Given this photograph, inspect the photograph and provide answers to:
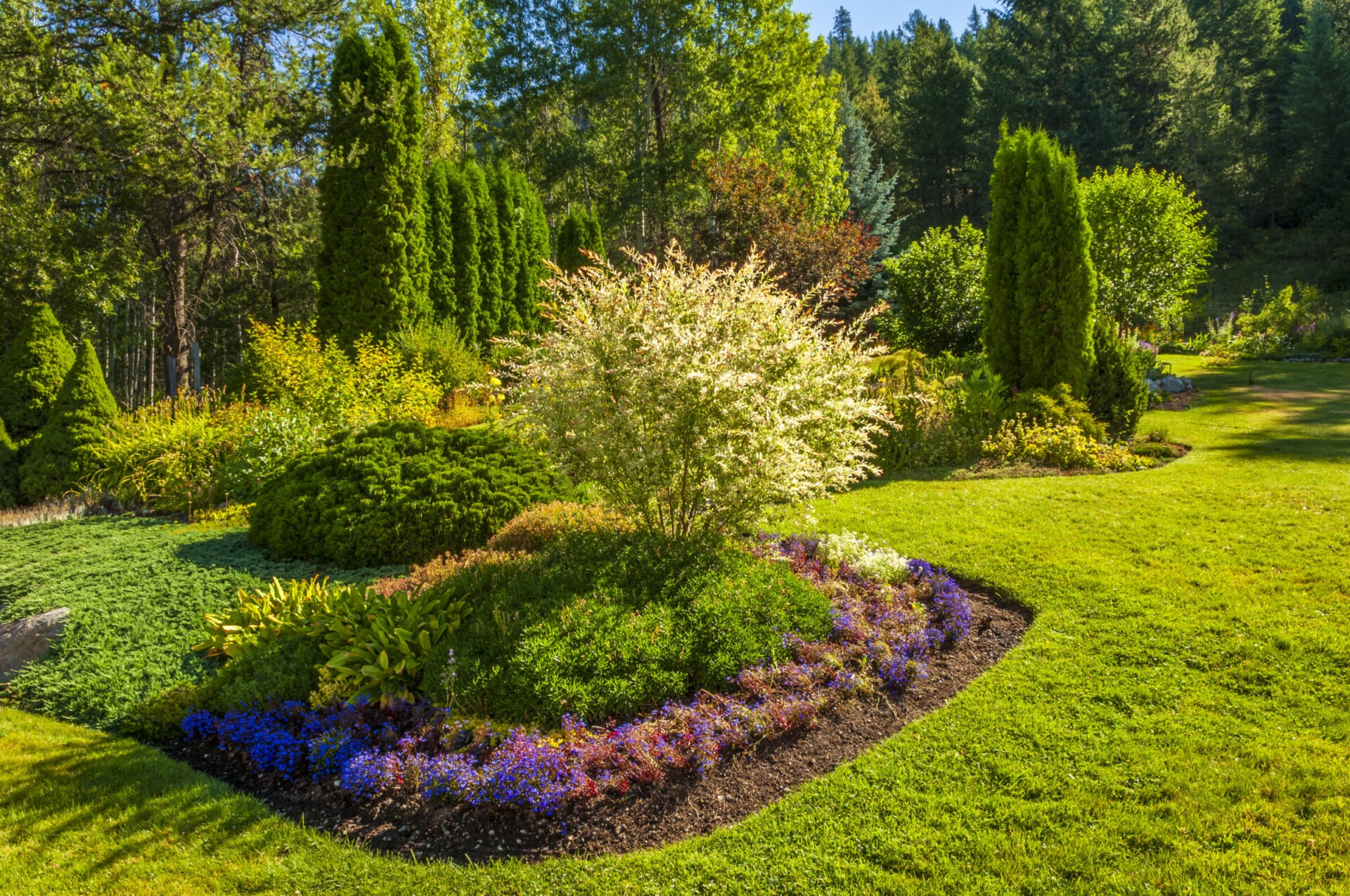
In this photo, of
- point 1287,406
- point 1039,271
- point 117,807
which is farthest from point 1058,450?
point 117,807

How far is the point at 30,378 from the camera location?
10.1 metres

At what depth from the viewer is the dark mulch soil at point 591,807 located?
3131 mm

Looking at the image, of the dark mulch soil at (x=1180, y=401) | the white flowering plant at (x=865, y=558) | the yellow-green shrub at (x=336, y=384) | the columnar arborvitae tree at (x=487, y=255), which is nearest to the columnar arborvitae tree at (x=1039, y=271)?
the dark mulch soil at (x=1180, y=401)

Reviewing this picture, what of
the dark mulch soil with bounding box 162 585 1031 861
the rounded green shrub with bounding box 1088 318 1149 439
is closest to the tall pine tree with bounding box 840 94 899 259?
the rounded green shrub with bounding box 1088 318 1149 439

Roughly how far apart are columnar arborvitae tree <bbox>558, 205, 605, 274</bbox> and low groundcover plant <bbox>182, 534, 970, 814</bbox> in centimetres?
1805

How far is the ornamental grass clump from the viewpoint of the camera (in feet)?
15.3

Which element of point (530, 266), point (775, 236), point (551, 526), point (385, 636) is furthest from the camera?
point (530, 266)

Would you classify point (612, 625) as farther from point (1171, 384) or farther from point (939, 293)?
point (1171, 384)

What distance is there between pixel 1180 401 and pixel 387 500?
14207 millimetres

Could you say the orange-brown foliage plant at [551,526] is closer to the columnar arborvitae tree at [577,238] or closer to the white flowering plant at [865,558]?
the white flowering plant at [865,558]

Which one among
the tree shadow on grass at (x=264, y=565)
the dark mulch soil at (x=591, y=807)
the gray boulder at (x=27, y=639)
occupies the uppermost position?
the tree shadow on grass at (x=264, y=565)

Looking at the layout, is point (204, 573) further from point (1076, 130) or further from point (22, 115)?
point (1076, 130)

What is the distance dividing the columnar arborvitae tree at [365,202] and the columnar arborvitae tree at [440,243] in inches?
128

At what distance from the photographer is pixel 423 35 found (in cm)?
2430
